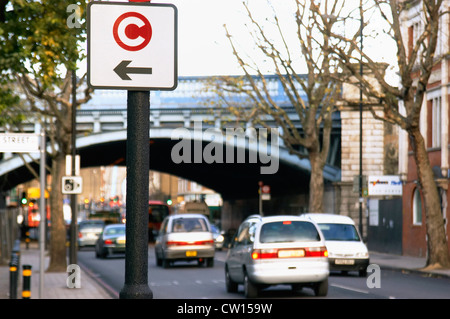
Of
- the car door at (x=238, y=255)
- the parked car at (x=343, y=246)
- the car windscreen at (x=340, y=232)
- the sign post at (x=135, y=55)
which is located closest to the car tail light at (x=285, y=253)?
the car door at (x=238, y=255)

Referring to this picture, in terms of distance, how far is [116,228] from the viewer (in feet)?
135

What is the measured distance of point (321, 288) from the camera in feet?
58.6

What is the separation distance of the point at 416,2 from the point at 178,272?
1643 centimetres

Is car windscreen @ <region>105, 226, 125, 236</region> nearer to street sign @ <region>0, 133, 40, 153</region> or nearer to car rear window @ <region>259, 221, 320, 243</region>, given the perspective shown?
car rear window @ <region>259, 221, 320, 243</region>

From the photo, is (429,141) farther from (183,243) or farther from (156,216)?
(156,216)

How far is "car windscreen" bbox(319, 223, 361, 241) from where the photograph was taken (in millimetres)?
26125

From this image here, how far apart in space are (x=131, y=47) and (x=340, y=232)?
70.7 ft

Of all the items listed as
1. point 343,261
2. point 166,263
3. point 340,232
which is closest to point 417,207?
point 166,263

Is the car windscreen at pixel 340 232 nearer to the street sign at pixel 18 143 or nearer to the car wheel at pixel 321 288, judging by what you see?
the car wheel at pixel 321 288

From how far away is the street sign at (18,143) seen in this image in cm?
1288

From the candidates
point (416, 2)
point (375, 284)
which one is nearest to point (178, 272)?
point (375, 284)

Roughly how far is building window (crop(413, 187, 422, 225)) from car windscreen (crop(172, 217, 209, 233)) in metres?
11.8

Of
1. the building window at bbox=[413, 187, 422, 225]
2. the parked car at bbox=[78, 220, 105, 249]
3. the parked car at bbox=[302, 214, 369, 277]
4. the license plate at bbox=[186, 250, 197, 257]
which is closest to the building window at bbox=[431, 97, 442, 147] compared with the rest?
the building window at bbox=[413, 187, 422, 225]
